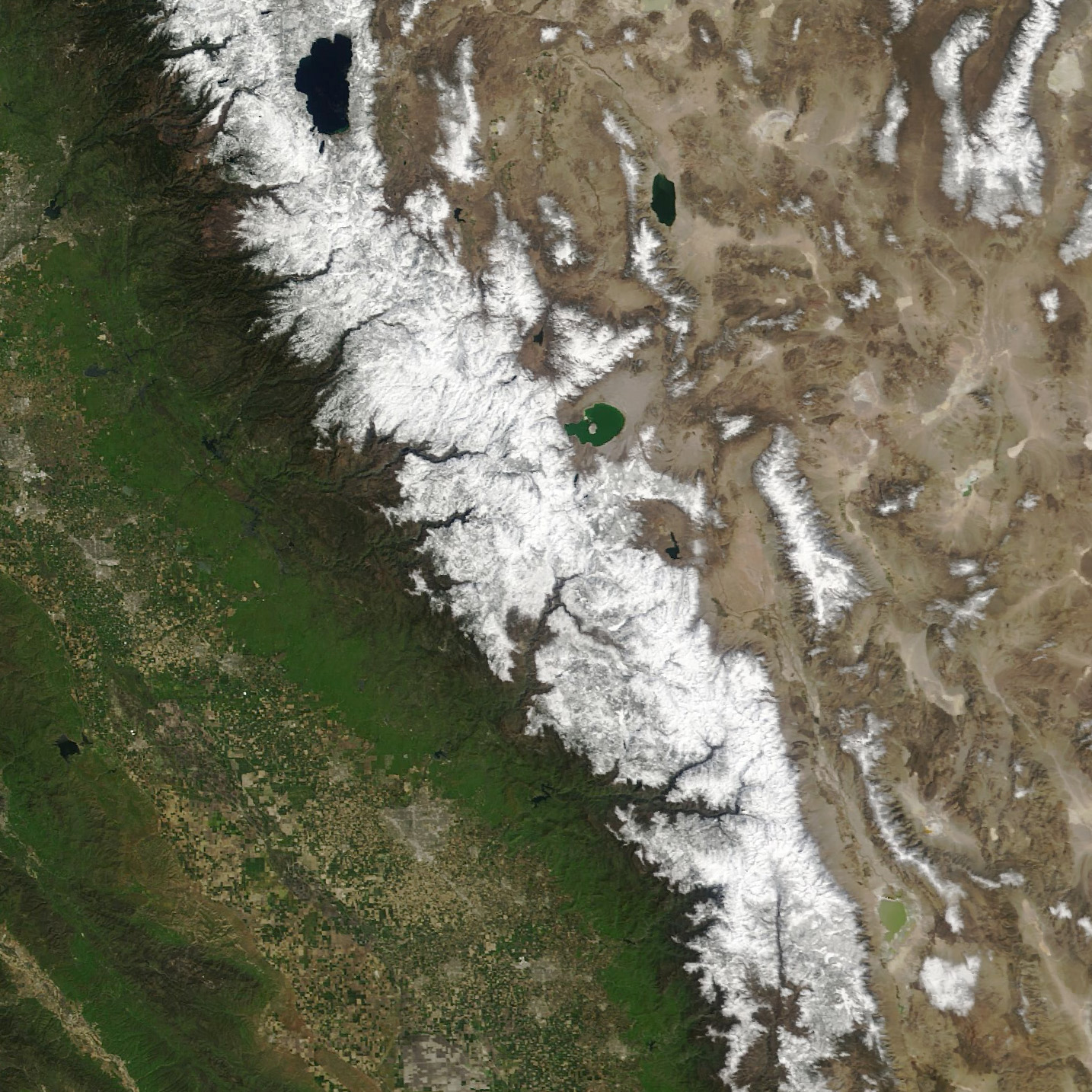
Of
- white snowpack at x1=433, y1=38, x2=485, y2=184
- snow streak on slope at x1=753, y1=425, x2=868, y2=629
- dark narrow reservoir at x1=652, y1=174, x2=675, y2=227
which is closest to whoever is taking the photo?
snow streak on slope at x1=753, y1=425, x2=868, y2=629

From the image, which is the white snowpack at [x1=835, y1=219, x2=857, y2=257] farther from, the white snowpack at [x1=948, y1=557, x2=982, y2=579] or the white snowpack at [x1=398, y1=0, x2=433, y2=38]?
the white snowpack at [x1=398, y1=0, x2=433, y2=38]

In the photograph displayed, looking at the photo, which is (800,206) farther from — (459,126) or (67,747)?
(67,747)

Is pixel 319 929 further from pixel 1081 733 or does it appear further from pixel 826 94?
pixel 826 94

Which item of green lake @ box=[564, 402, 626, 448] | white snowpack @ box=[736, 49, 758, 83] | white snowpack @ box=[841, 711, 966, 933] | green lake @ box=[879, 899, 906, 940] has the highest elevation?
white snowpack @ box=[736, 49, 758, 83]

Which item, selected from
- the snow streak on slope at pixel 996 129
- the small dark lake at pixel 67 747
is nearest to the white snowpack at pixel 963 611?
the snow streak on slope at pixel 996 129

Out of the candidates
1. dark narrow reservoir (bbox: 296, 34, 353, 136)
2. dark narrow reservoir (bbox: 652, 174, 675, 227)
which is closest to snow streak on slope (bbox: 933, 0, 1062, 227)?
dark narrow reservoir (bbox: 652, 174, 675, 227)

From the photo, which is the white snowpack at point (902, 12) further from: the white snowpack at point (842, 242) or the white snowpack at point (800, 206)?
the white snowpack at point (842, 242)

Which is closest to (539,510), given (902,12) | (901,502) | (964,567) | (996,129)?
(901,502)
